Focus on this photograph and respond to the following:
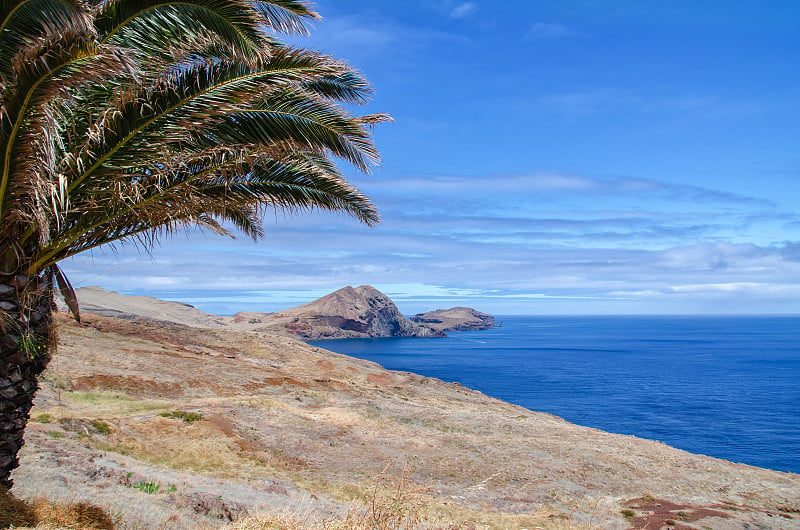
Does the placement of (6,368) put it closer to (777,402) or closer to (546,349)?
(777,402)

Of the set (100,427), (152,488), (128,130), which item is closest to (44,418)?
(100,427)

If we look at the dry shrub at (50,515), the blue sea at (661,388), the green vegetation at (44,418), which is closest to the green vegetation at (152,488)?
the dry shrub at (50,515)

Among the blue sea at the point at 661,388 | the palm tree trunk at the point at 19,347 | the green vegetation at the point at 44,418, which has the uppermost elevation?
the palm tree trunk at the point at 19,347

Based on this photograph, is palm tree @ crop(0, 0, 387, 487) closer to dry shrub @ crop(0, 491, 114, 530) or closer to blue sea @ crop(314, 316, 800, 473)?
dry shrub @ crop(0, 491, 114, 530)

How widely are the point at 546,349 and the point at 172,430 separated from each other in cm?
15618

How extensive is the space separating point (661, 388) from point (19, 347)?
94.2 metres

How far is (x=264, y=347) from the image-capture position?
155 feet

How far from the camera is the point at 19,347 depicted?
287 inches

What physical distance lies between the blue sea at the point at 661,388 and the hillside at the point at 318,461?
33637 millimetres

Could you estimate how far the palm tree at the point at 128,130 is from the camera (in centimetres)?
616

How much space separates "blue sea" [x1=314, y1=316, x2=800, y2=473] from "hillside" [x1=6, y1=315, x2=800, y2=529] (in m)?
33.6

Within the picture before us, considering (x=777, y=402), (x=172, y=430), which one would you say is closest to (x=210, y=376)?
(x=172, y=430)

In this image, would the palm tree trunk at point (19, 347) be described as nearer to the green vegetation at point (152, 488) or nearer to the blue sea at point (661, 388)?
the green vegetation at point (152, 488)

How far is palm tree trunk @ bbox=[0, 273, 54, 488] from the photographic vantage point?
7.16 metres
